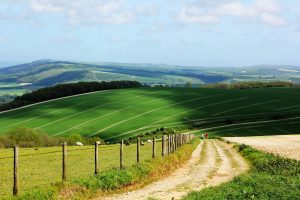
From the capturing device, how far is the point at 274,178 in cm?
2752

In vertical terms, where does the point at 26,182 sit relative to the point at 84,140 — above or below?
above

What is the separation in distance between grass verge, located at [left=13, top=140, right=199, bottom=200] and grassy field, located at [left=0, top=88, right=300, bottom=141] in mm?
86174

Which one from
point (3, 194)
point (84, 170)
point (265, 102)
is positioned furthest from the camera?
point (265, 102)

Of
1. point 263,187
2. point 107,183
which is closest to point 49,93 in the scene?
point 107,183

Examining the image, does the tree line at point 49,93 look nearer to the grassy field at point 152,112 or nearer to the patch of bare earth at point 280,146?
the grassy field at point 152,112

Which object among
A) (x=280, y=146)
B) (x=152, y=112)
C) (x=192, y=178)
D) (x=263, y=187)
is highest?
(x=263, y=187)

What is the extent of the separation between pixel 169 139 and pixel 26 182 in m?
19.4

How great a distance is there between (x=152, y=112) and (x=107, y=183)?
11967 cm

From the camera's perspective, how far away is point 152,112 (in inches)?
5659

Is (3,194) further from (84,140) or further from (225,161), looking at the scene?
(84,140)

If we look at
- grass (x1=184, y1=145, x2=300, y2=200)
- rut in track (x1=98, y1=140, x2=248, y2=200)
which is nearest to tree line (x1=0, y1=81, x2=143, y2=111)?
rut in track (x1=98, y1=140, x2=248, y2=200)

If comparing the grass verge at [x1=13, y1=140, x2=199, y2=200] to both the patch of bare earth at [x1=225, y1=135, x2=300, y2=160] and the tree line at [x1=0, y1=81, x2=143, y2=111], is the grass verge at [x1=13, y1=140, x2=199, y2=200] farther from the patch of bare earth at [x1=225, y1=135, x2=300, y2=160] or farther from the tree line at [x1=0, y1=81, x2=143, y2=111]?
the tree line at [x1=0, y1=81, x2=143, y2=111]

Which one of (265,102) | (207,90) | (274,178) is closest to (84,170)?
(274,178)

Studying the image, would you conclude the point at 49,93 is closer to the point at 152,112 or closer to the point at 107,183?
the point at 152,112
